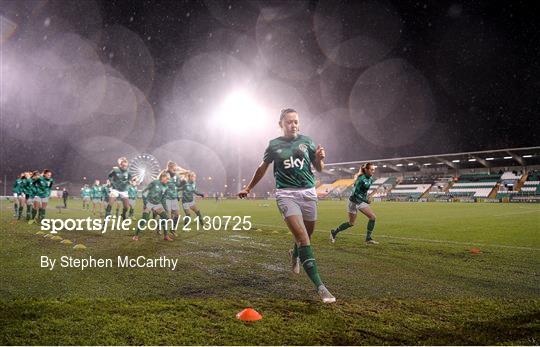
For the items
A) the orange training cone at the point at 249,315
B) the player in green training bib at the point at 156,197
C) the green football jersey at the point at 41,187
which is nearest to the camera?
the orange training cone at the point at 249,315

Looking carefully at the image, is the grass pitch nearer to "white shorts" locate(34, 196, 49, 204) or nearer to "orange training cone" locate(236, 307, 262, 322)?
"orange training cone" locate(236, 307, 262, 322)

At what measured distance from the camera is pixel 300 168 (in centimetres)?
539

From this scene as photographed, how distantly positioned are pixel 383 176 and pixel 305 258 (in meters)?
60.6

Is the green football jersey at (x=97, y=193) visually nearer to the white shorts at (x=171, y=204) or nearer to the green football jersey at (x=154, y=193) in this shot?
the white shorts at (x=171, y=204)

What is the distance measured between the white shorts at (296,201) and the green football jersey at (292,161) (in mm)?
85

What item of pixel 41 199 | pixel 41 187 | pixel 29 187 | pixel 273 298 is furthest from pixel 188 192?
pixel 273 298

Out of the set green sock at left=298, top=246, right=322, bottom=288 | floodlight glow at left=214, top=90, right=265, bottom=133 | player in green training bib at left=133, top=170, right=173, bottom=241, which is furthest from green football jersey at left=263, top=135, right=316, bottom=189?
floodlight glow at left=214, top=90, right=265, bottom=133

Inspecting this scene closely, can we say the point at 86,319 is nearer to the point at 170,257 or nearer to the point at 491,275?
the point at 170,257

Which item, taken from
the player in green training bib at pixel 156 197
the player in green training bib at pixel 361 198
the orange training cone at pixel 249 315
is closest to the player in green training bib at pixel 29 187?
the player in green training bib at pixel 156 197

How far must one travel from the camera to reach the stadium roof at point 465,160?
152 feet

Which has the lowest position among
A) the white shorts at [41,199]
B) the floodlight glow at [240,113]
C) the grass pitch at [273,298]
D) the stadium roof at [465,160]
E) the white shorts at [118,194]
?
the grass pitch at [273,298]

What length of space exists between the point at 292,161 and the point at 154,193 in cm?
699

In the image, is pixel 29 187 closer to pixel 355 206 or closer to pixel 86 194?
pixel 355 206

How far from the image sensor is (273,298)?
192 inches
